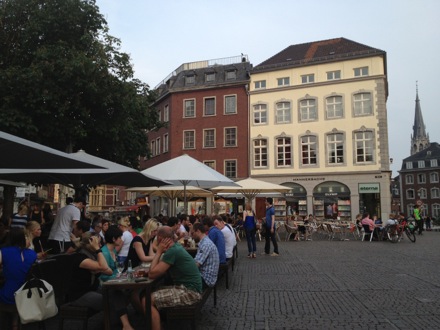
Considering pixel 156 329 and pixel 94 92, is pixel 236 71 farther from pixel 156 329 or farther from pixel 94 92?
pixel 156 329

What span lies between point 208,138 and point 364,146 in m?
13.5

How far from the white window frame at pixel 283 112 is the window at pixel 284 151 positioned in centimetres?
155

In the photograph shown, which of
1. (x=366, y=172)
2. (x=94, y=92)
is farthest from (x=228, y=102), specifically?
(x=94, y=92)

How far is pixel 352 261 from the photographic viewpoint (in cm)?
1216

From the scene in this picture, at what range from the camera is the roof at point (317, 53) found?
33344 mm

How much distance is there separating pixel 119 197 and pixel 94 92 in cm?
5367

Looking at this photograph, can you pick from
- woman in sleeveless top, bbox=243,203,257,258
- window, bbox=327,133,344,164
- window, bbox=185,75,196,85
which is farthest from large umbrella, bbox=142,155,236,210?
window, bbox=185,75,196,85

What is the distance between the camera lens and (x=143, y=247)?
6.71 meters

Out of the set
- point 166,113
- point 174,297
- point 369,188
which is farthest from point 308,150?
point 174,297

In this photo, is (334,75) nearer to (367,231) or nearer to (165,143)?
(165,143)

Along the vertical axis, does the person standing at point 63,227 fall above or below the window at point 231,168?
below

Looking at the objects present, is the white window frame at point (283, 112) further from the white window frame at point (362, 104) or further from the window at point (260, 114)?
the white window frame at point (362, 104)

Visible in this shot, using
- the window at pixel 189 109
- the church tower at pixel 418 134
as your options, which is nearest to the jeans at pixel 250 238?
the window at pixel 189 109

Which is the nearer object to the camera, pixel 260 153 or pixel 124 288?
pixel 124 288
